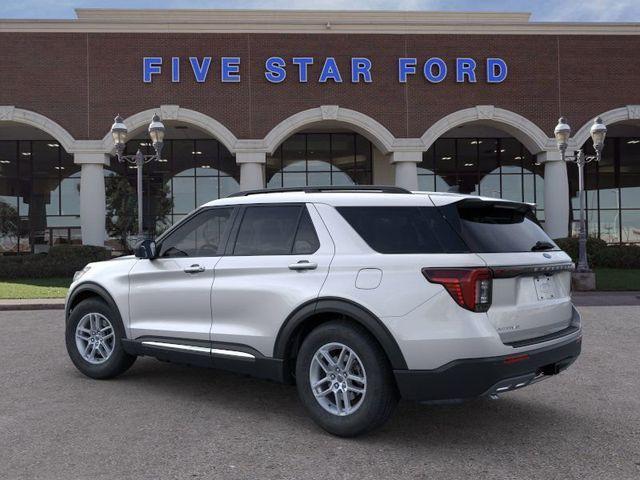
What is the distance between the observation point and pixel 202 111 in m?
22.3

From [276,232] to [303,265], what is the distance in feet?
1.68

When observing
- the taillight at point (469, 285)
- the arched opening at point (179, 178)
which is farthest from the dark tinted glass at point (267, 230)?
the arched opening at point (179, 178)

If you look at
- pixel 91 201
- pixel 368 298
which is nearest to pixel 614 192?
pixel 91 201

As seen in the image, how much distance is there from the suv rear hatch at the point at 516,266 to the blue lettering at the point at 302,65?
62.2 ft

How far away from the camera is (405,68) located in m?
22.6

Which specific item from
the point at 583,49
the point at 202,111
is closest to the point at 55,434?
the point at 202,111

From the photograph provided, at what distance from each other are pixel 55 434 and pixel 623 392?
205 inches

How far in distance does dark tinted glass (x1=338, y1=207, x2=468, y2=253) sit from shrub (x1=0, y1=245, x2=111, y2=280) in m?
17.8

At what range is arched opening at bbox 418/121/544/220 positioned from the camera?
95.7 ft

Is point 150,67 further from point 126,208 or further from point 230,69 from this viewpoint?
point 126,208

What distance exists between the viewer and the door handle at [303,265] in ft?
14.3

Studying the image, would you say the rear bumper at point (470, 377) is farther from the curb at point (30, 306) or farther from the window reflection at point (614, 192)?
the window reflection at point (614, 192)

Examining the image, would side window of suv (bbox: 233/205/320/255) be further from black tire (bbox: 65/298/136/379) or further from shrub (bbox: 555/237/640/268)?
shrub (bbox: 555/237/640/268)

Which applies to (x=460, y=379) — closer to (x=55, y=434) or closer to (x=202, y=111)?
(x=55, y=434)
